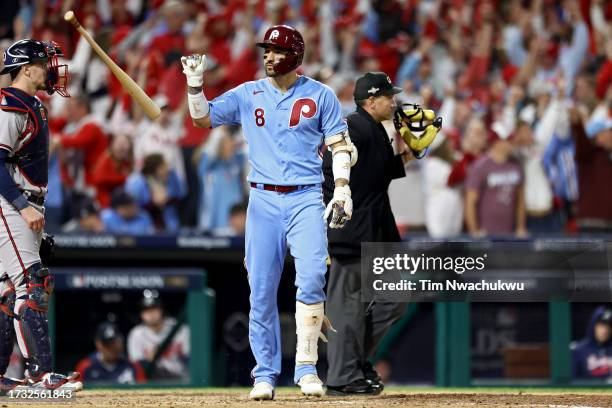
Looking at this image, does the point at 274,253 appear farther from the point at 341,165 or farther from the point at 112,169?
the point at 112,169

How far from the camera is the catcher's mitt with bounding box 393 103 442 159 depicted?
324 inches

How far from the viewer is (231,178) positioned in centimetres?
1236

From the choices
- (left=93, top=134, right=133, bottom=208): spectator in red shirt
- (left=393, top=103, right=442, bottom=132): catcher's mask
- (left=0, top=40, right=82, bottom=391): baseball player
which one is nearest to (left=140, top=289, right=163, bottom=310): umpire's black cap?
(left=93, top=134, right=133, bottom=208): spectator in red shirt

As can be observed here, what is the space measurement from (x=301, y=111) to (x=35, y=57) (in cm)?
148

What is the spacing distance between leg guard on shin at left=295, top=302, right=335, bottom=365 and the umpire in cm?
74

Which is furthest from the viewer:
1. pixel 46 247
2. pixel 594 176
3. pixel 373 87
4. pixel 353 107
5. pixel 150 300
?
pixel 594 176

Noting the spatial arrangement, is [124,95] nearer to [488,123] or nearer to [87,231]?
[87,231]

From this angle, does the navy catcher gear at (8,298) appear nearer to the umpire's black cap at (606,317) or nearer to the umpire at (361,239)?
the umpire at (361,239)

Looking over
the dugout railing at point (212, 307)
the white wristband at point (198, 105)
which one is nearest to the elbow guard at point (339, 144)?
the white wristband at point (198, 105)

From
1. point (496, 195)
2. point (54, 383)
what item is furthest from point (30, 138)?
point (496, 195)

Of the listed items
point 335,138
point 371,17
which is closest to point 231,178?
point 371,17

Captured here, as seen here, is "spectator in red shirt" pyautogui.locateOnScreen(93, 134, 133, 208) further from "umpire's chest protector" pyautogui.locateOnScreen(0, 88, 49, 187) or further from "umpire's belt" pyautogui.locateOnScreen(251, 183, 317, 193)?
"umpire's belt" pyautogui.locateOnScreen(251, 183, 317, 193)

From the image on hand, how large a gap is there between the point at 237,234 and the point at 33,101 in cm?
464

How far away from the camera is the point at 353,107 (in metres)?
12.3
